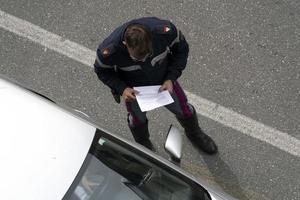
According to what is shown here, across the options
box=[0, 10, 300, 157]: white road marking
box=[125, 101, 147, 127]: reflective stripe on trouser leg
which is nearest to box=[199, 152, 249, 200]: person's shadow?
box=[0, 10, 300, 157]: white road marking

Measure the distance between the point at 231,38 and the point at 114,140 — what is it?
229 cm

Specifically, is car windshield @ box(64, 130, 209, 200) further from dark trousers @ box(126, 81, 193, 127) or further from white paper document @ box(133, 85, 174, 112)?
dark trousers @ box(126, 81, 193, 127)

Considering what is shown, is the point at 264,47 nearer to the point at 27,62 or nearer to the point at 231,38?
the point at 231,38

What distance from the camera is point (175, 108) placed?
13.3ft

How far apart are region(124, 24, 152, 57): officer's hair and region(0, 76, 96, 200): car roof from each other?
21.4 inches

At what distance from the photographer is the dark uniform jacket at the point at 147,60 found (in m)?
3.39

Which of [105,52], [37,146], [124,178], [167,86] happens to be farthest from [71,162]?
[167,86]

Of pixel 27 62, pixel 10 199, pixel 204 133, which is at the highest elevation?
pixel 10 199

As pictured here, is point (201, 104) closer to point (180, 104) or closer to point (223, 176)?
point (223, 176)

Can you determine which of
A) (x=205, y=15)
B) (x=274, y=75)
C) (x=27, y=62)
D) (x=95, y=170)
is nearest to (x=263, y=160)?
(x=274, y=75)

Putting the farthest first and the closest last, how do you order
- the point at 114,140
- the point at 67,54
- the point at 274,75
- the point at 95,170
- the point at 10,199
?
the point at 67,54
the point at 274,75
the point at 114,140
the point at 95,170
the point at 10,199

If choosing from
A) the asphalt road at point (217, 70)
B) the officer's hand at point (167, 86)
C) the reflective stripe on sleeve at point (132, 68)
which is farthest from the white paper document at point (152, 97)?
the asphalt road at point (217, 70)

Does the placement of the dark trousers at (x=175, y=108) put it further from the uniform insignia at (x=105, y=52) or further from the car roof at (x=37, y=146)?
the car roof at (x=37, y=146)

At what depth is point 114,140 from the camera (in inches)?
129
